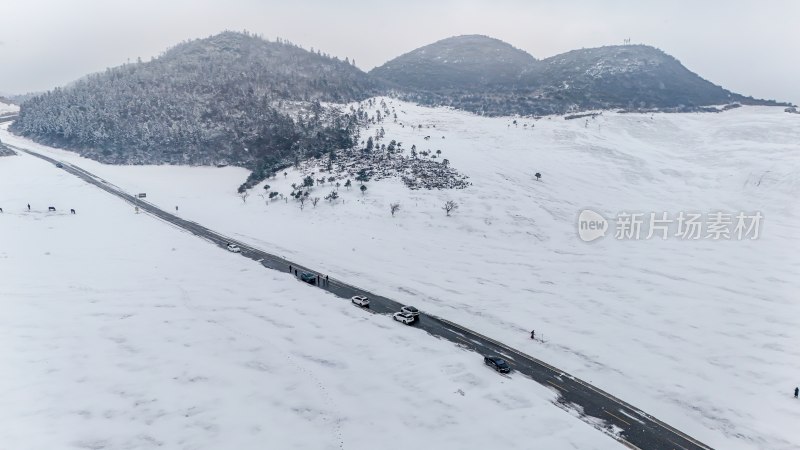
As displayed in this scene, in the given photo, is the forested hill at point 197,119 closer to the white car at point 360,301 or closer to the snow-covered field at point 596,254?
the snow-covered field at point 596,254

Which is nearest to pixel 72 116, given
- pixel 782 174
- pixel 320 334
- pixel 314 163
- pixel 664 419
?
→ pixel 314 163

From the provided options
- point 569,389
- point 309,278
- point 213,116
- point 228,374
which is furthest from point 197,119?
point 569,389

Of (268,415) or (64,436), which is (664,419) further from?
(64,436)

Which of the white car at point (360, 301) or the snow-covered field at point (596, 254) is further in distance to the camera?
the white car at point (360, 301)

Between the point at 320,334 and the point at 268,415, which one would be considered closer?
the point at 268,415

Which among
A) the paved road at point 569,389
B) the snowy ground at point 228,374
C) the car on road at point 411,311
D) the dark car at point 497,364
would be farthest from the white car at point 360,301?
the dark car at point 497,364
